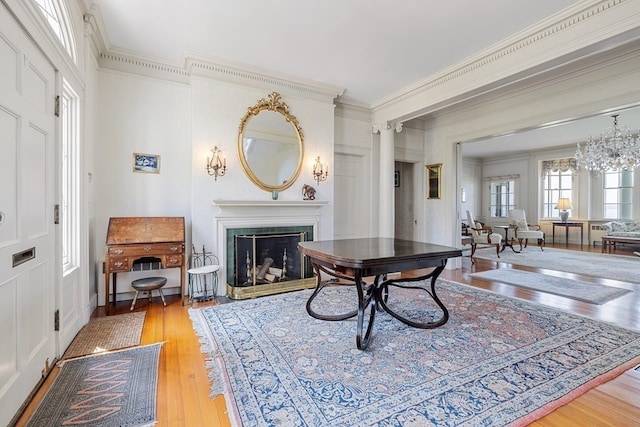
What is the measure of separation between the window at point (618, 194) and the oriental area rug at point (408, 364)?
24.3 feet

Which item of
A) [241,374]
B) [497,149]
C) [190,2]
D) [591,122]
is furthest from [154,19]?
[497,149]

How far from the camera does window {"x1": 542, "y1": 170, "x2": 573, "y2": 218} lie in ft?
28.7

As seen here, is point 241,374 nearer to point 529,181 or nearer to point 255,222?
point 255,222

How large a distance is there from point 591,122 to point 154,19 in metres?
7.69

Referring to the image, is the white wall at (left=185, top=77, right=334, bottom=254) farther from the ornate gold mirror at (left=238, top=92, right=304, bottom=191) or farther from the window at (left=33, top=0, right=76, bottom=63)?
the window at (left=33, top=0, right=76, bottom=63)

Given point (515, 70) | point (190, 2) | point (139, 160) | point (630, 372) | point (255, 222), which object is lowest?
point (630, 372)

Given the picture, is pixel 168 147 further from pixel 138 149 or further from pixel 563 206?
pixel 563 206

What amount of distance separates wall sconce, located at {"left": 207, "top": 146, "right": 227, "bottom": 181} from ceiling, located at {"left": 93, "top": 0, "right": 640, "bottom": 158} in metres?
1.15

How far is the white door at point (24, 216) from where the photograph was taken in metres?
1.42

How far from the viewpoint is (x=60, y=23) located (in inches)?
86.6

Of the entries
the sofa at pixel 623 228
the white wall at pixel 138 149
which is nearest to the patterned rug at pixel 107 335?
the white wall at pixel 138 149

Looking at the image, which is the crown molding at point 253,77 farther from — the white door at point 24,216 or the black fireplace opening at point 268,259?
the black fireplace opening at point 268,259

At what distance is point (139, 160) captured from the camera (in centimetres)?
353

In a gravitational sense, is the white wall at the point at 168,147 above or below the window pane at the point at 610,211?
above
